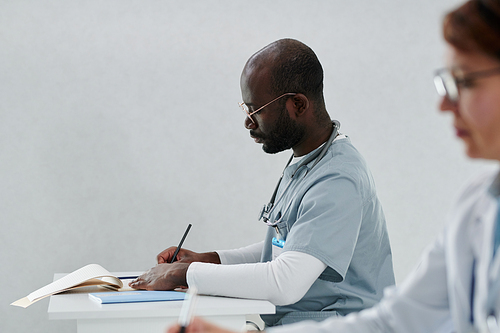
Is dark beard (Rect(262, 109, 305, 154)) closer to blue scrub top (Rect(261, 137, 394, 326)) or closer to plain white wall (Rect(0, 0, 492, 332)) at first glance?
blue scrub top (Rect(261, 137, 394, 326))

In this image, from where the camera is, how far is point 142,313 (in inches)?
43.9

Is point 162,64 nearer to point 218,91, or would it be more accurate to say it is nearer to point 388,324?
point 218,91

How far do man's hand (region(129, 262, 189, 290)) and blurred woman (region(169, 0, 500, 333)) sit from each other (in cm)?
63

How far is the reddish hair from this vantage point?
56cm

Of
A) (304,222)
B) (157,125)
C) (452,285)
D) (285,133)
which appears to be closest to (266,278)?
(304,222)

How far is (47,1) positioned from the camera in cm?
231

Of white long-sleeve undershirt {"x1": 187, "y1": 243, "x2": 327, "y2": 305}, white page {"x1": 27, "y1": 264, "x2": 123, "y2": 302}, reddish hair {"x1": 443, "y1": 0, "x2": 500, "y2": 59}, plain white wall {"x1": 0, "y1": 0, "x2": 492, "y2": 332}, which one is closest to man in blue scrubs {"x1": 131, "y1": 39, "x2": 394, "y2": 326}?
white long-sleeve undershirt {"x1": 187, "y1": 243, "x2": 327, "y2": 305}

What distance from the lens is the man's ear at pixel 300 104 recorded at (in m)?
1.44

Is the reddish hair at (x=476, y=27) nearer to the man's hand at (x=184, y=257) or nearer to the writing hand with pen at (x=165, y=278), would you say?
the writing hand with pen at (x=165, y=278)

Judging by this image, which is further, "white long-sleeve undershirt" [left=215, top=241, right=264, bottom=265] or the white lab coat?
"white long-sleeve undershirt" [left=215, top=241, right=264, bottom=265]

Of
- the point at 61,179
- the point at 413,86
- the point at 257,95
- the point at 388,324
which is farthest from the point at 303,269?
the point at 413,86

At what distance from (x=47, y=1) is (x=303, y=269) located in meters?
1.90

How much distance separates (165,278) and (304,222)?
1.35 feet

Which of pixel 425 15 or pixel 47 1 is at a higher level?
pixel 47 1
